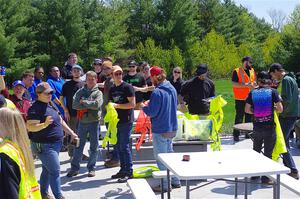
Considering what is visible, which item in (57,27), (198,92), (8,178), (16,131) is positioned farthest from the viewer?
(57,27)

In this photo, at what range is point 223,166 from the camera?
4840 mm

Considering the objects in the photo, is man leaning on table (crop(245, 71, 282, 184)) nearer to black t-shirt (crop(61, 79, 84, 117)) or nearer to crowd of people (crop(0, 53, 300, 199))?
crowd of people (crop(0, 53, 300, 199))

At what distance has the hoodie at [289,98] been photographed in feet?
24.7

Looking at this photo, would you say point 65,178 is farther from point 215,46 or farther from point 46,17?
point 215,46

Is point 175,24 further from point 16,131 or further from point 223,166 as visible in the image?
point 16,131

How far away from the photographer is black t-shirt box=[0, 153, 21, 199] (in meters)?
3.07

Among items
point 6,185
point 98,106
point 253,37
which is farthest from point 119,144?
point 253,37

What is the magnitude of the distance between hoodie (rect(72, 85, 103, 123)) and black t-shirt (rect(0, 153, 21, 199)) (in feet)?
14.7

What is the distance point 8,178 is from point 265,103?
4.52 m

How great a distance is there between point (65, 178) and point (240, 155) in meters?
3.45

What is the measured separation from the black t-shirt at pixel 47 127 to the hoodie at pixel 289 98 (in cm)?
354

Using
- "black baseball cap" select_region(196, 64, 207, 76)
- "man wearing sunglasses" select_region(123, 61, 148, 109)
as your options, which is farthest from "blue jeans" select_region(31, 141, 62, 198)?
"black baseball cap" select_region(196, 64, 207, 76)

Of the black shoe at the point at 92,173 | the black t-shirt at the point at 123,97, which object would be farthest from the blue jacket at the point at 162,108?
the black shoe at the point at 92,173

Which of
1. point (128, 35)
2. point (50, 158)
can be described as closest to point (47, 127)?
point (50, 158)
